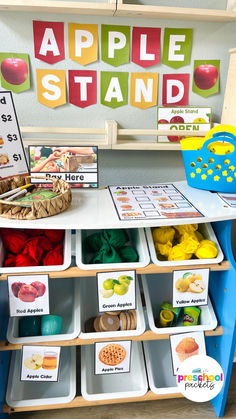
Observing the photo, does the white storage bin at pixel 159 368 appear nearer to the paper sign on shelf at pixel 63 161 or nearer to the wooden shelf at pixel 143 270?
the wooden shelf at pixel 143 270

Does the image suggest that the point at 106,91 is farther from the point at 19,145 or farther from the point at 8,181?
the point at 8,181

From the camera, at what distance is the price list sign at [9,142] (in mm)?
1212

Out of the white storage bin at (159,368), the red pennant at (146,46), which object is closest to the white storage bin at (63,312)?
the white storage bin at (159,368)

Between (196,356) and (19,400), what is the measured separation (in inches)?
29.5

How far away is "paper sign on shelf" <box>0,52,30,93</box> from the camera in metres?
1.53

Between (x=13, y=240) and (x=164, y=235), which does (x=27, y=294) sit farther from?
(x=164, y=235)

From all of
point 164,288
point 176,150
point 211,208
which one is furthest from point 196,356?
point 176,150

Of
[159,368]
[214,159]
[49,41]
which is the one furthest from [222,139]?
[159,368]

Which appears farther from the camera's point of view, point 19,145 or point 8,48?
point 8,48

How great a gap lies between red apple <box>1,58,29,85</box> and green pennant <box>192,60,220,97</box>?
84 cm

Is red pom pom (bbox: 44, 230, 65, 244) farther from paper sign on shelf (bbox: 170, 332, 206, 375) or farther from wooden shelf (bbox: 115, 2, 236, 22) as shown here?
wooden shelf (bbox: 115, 2, 236, 22)

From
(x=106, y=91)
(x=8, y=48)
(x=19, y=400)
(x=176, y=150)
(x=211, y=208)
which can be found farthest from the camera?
(x=176, y=150)

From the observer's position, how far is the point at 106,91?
64.5 inches

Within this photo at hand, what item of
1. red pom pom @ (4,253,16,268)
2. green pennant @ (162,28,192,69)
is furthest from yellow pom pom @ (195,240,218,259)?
green pennant @ (162,28,192,69)
